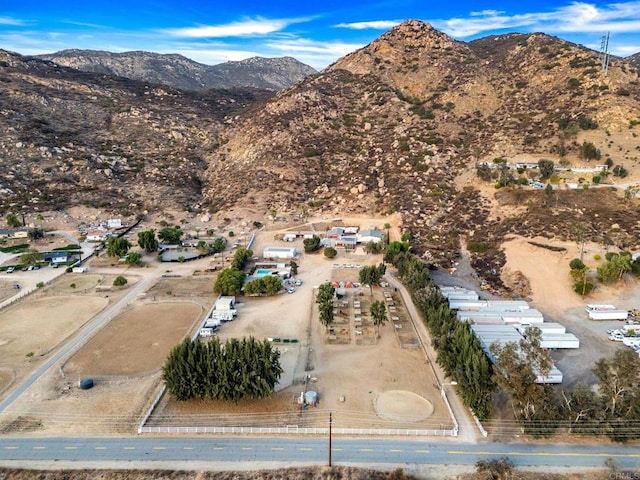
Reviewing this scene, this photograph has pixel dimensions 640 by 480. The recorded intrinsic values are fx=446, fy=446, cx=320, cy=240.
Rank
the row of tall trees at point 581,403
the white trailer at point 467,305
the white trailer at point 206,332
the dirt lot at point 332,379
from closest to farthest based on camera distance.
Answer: the row of tall trees at point 581,403
the dirt lot at point 332,379
the white trailer at point 206,332
the white trailer at point 467,305

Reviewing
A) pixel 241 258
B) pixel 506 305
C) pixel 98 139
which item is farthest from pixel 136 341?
pixel 98 139

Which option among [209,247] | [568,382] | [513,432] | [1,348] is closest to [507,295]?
[568,382]

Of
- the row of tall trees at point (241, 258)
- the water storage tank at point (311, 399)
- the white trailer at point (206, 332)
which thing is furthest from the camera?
the row of tall trees at point (241, 258)

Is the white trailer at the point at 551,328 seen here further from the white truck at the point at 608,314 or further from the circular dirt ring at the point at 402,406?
the circular dirt ring at the point at 402,406

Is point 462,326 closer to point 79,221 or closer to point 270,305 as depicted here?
point 270,305

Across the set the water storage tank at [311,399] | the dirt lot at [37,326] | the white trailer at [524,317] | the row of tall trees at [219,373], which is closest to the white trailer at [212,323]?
the row of tall trees at [219,373]
